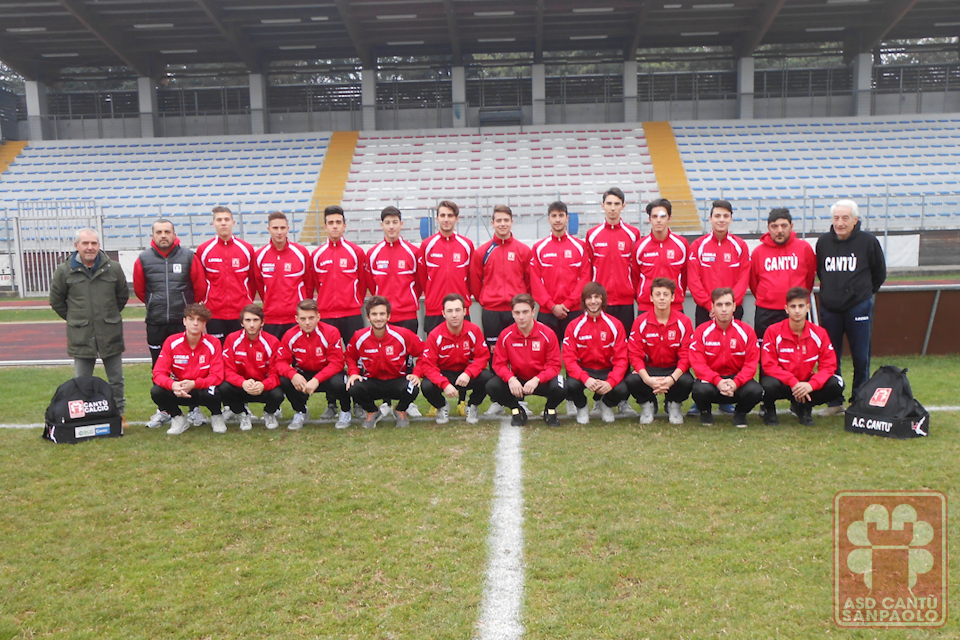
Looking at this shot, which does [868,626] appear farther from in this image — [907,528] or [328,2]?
[328,2]

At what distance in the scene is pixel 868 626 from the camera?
→ 2848mm

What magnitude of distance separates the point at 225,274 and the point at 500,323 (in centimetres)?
279

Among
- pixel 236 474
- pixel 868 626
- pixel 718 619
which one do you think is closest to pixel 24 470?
pixel 236 474

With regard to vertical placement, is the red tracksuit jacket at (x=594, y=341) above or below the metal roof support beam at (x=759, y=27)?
below

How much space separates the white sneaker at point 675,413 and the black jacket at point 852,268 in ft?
5.75

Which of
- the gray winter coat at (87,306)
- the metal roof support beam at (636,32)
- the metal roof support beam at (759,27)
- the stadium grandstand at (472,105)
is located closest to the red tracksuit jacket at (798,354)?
the gray winter coat at (87,306)

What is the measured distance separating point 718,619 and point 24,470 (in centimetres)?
492

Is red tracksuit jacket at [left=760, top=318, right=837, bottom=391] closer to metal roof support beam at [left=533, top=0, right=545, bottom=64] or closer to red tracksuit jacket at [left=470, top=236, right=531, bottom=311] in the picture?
red tracksuit jacket at [left=470, top=236, right=531, bottom=311]

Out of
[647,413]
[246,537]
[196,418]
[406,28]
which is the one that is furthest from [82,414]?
[406,28]

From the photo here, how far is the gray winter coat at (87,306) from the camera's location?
20.7 ft

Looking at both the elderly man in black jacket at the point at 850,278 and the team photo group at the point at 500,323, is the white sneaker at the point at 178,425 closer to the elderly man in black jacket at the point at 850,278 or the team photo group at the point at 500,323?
the team photo group at the point at 500,323

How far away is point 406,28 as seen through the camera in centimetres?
2709

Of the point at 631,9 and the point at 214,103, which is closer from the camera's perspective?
the point at 631,9

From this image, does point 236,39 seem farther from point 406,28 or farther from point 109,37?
point 406,28
